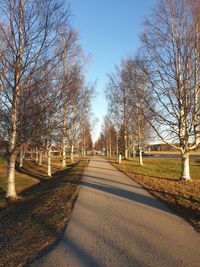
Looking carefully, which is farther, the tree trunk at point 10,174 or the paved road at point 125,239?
the tree trunk at point 10,174

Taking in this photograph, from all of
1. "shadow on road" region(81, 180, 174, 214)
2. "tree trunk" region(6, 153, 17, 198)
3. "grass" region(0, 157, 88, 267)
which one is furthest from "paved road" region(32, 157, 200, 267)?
"tree trunk" region(6, 153, 17, 198)

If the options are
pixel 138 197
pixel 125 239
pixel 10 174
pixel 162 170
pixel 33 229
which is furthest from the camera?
pixel 162 170

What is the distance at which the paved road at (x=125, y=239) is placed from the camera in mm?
3739

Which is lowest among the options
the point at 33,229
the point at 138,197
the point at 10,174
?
the point at 33,229

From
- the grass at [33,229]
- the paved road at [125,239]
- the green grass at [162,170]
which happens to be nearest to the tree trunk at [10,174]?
the grass at [33,229]

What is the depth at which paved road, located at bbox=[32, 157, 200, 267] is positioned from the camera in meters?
3.74

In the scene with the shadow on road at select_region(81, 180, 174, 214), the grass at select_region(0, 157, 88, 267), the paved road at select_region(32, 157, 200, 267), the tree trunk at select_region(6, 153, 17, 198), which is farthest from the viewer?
the tree trunk at select_region(6, 153, 17, 198)

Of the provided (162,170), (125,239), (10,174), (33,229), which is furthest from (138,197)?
(162,170)

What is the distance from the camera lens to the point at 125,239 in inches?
180

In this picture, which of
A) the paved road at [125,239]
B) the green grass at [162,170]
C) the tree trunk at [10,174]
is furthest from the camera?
the green grass at [162,170]

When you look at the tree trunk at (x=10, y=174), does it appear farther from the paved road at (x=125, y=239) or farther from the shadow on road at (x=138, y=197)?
the paved road at (x=125, y=239)

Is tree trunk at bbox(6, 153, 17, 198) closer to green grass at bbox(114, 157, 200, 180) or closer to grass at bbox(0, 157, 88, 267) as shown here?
grass at bbox(0, 157, 88, 267)

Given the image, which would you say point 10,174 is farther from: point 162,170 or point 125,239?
point 162,170

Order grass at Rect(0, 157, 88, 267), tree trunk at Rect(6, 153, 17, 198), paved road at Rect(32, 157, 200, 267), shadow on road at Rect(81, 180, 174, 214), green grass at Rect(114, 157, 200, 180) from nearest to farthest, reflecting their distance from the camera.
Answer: paved road at Rect(32, 157, 200, 267), grass at Rect(0, 157, 88, 267), shadow on road at Rect(81, 180, 174, 214), tree trunk at Rect(6, 153, 17, 198), green grass at Rect(114, 157, 200, 180)
